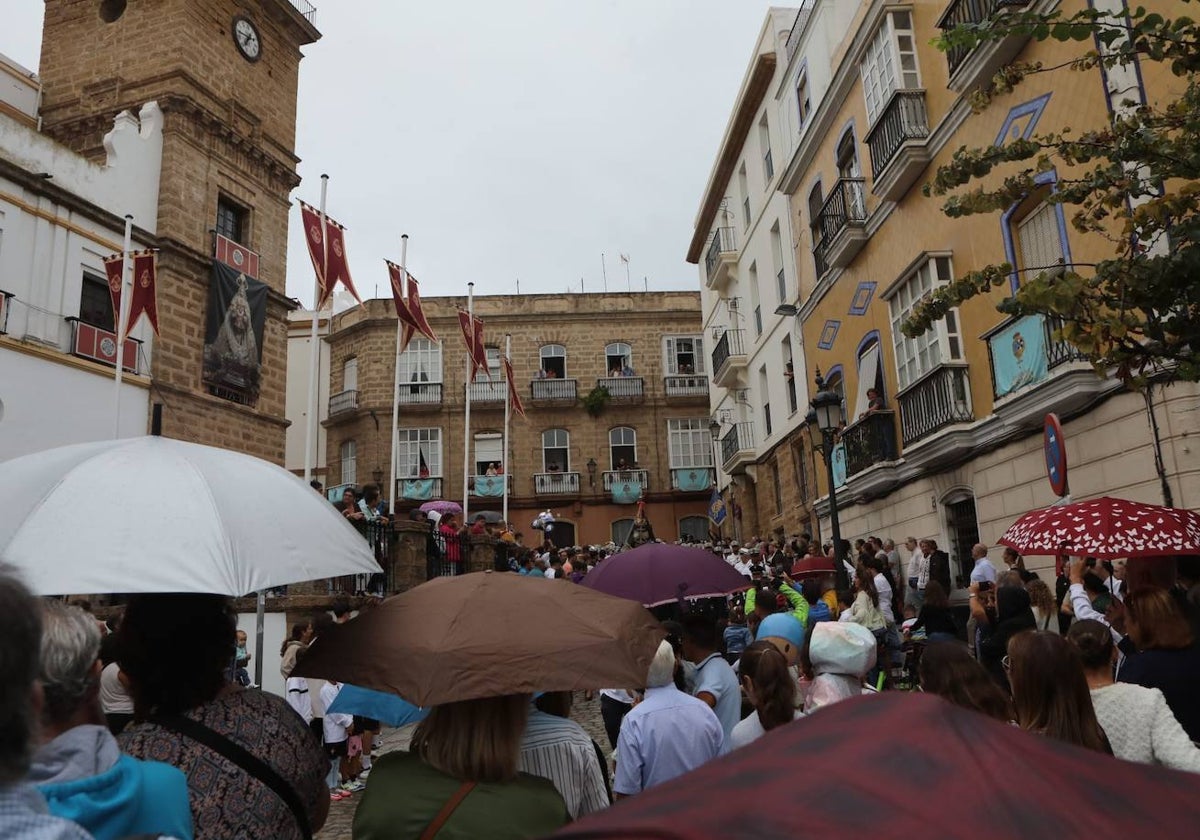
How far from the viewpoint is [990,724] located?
3.14 feet

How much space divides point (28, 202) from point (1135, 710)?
Result: 778 inches

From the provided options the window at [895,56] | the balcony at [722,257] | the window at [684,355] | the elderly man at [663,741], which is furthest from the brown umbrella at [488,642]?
the window at [684,355]

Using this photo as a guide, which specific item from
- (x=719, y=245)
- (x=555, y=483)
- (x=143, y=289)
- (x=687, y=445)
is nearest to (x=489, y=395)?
(x=555, y=483)

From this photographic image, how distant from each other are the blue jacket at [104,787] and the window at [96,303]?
19.1 metres

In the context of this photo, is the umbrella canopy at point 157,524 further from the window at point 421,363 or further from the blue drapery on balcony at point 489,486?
the window at point 421,363

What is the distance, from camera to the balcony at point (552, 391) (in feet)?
128

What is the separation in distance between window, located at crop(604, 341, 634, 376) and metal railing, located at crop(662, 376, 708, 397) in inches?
75.2

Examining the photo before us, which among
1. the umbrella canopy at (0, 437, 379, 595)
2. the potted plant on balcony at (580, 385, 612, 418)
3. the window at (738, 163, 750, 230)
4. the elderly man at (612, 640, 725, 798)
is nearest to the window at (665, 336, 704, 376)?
the potted plant on balcony at (580, 385, 612, 418)

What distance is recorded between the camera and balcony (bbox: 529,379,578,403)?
128 feet

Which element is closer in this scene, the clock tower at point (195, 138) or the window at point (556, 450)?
the clock tower at point (195, 138)

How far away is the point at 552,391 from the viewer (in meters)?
39.1

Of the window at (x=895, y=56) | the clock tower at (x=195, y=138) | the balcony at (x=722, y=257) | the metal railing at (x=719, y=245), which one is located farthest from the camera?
the metal railing at (x=719, y=245)

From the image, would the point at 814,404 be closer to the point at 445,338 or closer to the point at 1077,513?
the point at 1077,513

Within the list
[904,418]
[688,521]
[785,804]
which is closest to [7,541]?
[785,804]
